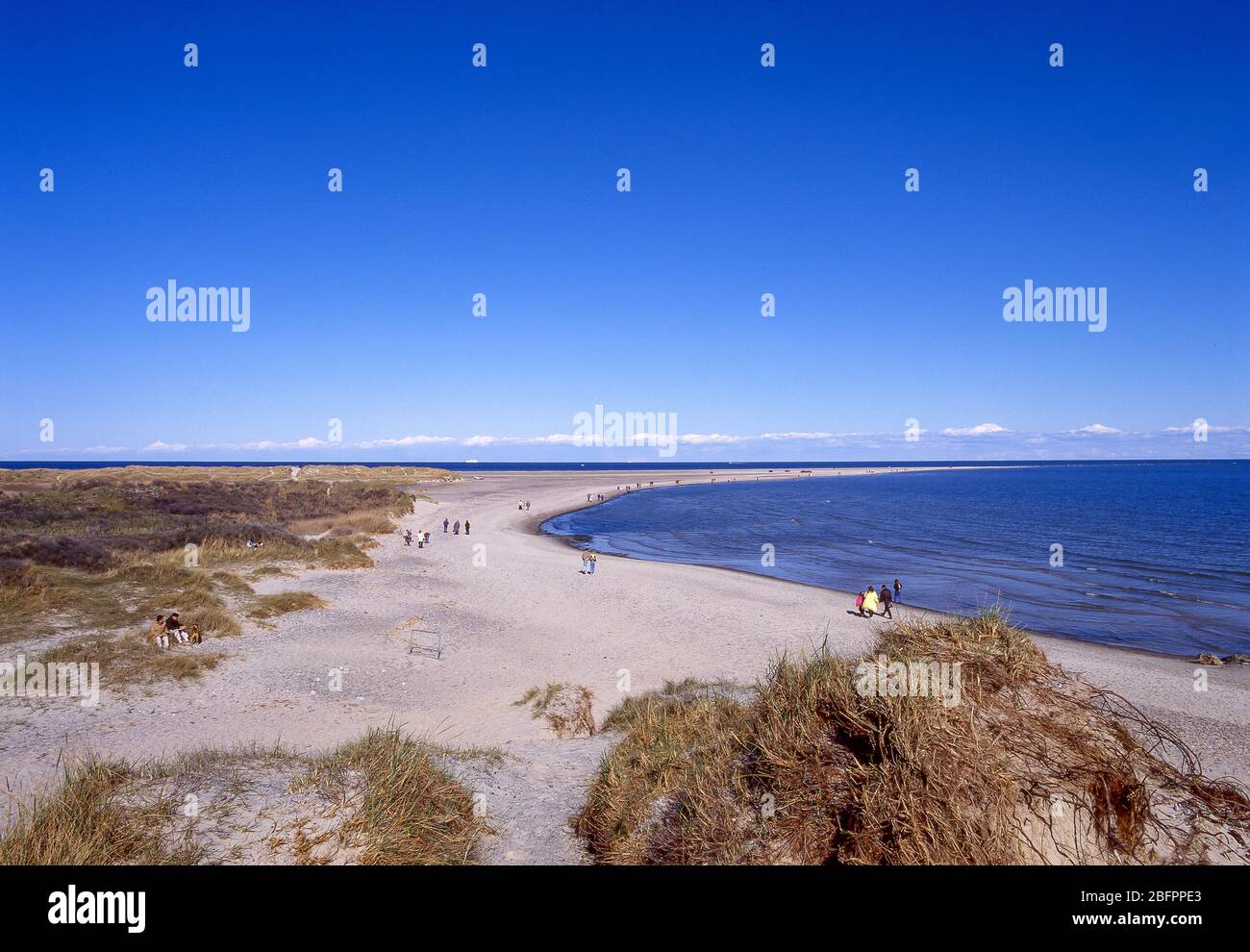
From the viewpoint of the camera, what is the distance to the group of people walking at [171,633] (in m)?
14.6

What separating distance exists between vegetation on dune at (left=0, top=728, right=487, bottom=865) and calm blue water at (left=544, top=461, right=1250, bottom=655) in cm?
1875

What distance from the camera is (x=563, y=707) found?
12.5 m

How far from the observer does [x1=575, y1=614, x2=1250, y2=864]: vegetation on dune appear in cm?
452

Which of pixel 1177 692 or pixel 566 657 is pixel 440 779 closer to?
pixel 566 657

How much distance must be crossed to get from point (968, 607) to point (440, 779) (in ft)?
77.6

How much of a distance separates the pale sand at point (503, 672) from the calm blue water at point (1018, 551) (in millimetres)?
4712

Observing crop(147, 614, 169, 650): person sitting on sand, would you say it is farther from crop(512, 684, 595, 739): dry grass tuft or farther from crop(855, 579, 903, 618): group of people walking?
crop(855, 579, 903, 618): group of people walking

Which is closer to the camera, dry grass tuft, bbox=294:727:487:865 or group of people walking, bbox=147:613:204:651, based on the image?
dry grass tuft, bbox=294:727:487:865

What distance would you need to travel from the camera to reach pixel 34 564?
1920 cm

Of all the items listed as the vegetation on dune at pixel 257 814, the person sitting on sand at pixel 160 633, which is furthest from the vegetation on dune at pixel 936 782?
the person sitting on sand at pixel 160 633

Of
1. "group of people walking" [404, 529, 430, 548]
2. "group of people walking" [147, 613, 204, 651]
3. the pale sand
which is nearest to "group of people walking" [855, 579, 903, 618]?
the pale sand

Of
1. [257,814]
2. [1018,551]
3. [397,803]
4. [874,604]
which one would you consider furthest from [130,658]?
[1018,551]
